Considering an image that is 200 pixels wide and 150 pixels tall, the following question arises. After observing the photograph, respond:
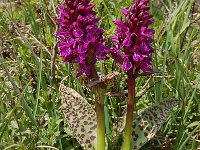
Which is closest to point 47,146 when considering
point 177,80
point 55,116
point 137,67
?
point 55,116

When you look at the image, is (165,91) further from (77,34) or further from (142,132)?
(77,34)

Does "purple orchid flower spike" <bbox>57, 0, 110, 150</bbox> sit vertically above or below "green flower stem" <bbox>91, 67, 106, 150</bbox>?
above

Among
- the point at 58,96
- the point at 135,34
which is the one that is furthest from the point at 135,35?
the point at 58,96

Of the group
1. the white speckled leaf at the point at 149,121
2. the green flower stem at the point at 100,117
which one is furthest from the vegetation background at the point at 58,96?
the green flower stem at the point at 100,117

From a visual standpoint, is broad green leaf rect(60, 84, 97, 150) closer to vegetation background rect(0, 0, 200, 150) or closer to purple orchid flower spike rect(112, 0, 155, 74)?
vegetation background rect(0, 0, 200, 150)

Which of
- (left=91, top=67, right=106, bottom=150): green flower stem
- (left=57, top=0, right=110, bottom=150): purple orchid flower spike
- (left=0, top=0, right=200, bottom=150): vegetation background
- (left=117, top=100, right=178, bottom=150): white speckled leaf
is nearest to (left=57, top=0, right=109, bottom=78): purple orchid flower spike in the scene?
(left=57, top=0, right=110, bottom=150): purple orchid flower spike

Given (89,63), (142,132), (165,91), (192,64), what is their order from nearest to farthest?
1. (89,63)
2. (142,132)
3. (165,91)
4. (192,64)
